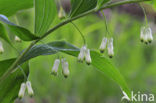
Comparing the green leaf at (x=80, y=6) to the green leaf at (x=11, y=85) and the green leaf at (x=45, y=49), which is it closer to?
the green leaf at (x=45, y=49)

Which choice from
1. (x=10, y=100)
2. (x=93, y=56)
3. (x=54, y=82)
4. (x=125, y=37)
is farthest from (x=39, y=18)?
(x=125, y=37)

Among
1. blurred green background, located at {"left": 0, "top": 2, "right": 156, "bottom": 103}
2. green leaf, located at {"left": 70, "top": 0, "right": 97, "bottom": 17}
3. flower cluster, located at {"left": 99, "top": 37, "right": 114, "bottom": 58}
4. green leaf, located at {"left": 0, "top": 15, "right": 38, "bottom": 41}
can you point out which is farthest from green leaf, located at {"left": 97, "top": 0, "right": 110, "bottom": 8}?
blurred green background, located at {"left": 0, "top": 2, "right": 156, "bottom": 103}

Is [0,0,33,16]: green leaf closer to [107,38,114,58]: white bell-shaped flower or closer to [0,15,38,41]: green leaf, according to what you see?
[0,15,38,41]: green leaf

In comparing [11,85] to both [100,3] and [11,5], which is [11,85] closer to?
[11,5]

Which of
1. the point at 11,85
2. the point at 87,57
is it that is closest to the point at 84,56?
the point at 87,57

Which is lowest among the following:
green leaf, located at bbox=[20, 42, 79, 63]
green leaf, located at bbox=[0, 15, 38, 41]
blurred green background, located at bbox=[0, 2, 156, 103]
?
blurred green background, located at bbox=[0, 2, 156, 103]

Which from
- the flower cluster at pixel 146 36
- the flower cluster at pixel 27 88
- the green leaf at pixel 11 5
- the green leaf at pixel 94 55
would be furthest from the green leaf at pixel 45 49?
the flower cluster at pixel 146 36
